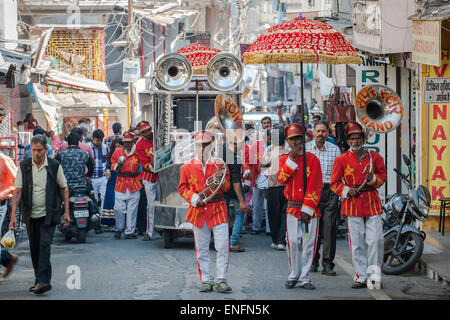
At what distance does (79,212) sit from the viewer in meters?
15.0

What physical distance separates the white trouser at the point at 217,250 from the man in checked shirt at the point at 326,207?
1.87 meters

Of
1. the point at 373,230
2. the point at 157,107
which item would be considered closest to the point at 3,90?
the point at 157,107

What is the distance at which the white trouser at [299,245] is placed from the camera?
10.4 m

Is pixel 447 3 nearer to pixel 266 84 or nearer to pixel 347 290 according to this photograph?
pixel 347 290

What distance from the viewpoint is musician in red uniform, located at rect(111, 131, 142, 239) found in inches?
622

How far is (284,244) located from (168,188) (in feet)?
6.57

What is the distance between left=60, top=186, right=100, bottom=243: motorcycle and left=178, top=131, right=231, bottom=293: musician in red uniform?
5.13m

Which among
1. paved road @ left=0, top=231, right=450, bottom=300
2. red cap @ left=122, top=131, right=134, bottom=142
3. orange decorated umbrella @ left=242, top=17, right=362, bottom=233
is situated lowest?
paved road @ left=0, top=231, right=450, bottom=300

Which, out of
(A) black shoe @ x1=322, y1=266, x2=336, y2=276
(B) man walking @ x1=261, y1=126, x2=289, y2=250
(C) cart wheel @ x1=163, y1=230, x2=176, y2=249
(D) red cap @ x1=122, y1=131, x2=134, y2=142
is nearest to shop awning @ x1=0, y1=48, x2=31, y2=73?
(D) red cap @ x1=122, y1=131, x2=134, y2=142

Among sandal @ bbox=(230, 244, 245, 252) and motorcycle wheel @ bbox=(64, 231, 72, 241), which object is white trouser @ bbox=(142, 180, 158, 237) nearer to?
motorcycle wheel @ bbox=(64, 231, 72, 241)

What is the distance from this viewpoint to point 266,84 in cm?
7394

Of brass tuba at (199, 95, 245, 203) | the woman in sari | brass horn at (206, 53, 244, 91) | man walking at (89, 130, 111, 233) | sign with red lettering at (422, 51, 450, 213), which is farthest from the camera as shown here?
man walking at (89, 130, 111, 233)

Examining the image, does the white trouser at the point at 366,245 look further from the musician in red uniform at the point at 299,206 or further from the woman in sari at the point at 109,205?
the woman in sari at the point at 109,205

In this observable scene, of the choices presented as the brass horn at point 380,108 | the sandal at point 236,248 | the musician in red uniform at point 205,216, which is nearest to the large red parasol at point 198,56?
the sandal at point 236,248
